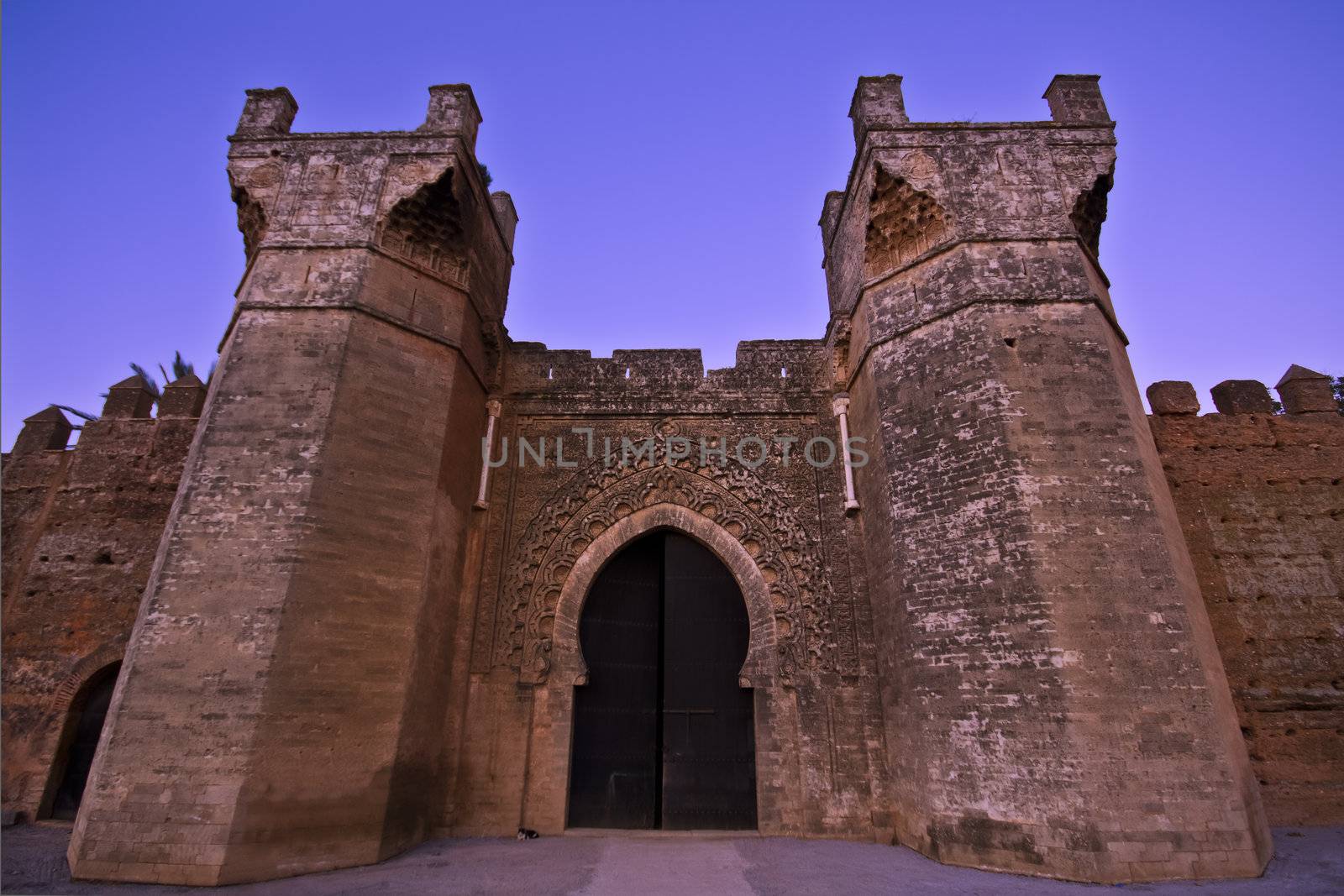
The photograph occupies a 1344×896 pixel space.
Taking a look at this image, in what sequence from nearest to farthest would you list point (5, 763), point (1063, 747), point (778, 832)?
point (1063, 747) < point (778, 832) < point (5, 763)

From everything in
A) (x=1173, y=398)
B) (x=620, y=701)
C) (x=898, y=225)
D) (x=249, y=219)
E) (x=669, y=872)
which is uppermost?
(x=249, y=219)

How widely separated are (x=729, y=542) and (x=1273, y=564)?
6.44 metres

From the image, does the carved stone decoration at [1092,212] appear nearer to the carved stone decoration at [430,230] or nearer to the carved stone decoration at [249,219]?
the carved stone decoration at [430,230]

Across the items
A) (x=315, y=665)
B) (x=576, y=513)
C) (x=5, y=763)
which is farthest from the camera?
(x=576, y=513)

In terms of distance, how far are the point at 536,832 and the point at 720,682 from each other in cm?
247

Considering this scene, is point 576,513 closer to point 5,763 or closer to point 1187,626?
point 1187,626

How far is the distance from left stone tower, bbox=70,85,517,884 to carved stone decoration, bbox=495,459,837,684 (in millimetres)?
848

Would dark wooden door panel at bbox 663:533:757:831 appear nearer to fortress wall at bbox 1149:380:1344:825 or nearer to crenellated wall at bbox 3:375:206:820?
fortress wall at bbox 1149:380:1344:825

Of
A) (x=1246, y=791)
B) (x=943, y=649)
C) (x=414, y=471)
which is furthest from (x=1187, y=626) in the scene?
(x=414, y=471)

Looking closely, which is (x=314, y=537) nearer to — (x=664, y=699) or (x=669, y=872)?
(x=664, y=699)

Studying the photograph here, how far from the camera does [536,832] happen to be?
22.9 ft

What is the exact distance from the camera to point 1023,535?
603 centimetres

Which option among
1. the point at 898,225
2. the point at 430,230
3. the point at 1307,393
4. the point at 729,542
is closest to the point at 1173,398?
the point at 1307,393

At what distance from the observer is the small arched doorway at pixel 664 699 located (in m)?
7.41
